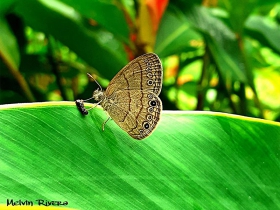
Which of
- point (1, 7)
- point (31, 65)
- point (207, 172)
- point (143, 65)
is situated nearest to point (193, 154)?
point (207, 172)

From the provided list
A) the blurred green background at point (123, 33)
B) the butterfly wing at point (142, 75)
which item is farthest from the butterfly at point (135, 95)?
the blurred green background at point (123, 33)

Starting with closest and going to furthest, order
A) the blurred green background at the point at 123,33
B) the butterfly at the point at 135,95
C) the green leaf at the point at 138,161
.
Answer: the green leaf at the point at 138,161
the butterfly at the point at 135,95
the blurred green background at the point at 123,33

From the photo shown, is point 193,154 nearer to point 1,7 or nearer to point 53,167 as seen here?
point 53,167

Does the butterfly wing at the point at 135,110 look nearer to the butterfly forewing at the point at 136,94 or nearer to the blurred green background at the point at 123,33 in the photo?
the butterfly forewing at the point at 136,94

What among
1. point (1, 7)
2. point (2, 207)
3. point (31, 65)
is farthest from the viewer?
point (31, 65)

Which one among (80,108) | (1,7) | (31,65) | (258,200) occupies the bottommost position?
(258,200)

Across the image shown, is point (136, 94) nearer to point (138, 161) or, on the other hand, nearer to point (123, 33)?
point (138, 161)

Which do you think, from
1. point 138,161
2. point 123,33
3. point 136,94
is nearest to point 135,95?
point 136,94

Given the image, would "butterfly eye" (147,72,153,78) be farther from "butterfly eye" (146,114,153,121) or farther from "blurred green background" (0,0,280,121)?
"blurred green background" (0,0,280,121)
